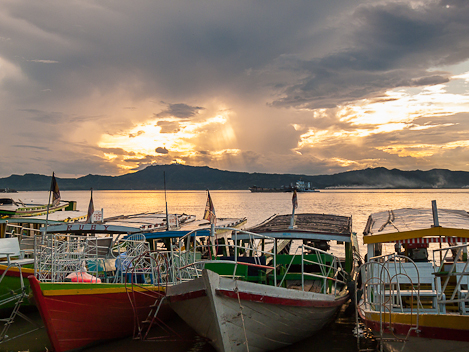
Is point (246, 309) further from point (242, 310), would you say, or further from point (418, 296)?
point (418, 296)

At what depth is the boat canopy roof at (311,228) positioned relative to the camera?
13156 mm

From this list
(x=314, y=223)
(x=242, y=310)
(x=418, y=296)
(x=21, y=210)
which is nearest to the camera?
(x=418, y=296)

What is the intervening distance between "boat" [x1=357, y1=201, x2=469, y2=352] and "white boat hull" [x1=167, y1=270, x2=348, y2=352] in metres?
1.60

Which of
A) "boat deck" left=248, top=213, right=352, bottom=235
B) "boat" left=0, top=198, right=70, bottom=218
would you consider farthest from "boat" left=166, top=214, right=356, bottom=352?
"boat" left=0, top=198, right=70, bottom=218

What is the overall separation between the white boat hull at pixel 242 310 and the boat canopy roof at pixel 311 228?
3378 mm

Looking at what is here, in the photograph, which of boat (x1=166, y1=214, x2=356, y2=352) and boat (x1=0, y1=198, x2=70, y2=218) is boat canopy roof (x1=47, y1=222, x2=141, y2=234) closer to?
boat (x1=0, y1=198, x2=70, y2=218)

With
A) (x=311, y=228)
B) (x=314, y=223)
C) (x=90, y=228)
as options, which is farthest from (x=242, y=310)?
(x=314, y=223)

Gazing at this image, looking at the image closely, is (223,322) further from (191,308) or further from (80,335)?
(80,335)

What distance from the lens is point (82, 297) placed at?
10.4 m

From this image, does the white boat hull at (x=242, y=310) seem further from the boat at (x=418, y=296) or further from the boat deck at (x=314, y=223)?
the boat deck at (x=314, y=223)

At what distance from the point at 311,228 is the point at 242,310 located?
7.07 metres

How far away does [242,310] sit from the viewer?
8.43 metres

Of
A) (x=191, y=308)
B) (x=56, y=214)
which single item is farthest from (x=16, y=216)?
(x=191, y=308)

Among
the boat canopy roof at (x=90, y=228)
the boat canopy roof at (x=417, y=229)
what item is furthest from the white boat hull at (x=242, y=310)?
the boat canopy roof at (x=90, y=228)
